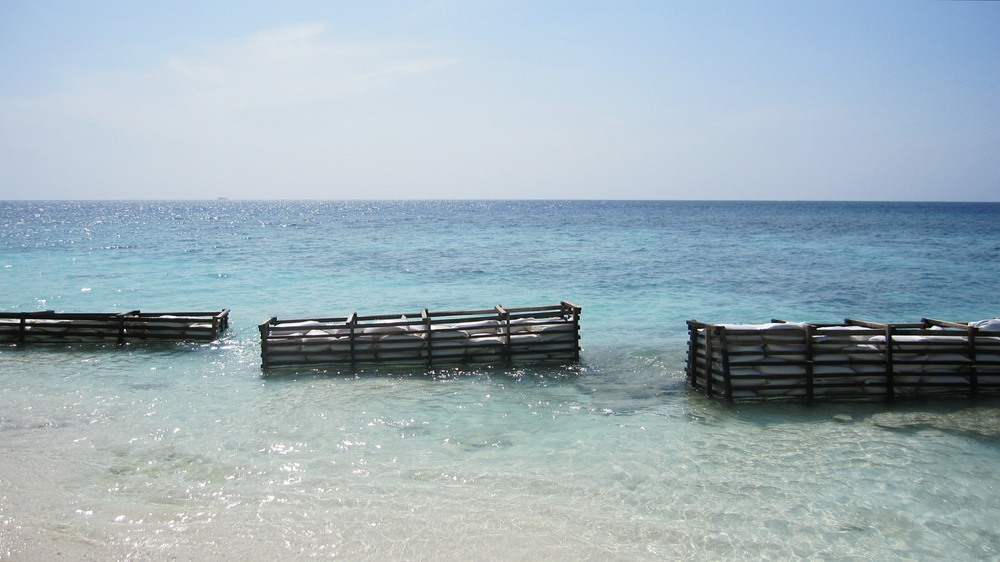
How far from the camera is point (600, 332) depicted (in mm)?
20969

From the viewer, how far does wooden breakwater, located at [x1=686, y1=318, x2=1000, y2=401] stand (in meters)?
12.9

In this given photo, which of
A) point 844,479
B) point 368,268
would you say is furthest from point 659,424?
point 368,268

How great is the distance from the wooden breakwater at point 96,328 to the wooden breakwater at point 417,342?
4424mm

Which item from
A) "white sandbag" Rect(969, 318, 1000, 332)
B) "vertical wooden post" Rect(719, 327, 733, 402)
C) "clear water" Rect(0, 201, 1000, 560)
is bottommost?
"clear water" Rect(0, 201, 1000, 560)

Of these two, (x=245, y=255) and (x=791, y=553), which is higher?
(x=245, y=255)

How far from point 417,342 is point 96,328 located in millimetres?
10044

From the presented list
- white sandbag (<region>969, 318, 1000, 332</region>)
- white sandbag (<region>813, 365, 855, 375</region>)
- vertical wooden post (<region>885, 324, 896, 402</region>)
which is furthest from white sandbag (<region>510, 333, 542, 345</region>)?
white sandbag (<region>969, 318, 1000, 332</region>)

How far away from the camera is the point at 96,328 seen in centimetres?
1791

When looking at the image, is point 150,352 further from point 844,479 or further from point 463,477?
point 844,479

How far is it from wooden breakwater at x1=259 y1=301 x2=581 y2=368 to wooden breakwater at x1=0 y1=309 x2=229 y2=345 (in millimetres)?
4424

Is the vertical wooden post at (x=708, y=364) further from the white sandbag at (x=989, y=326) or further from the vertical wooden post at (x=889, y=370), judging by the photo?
the white sandbag at (x=989, y=326)

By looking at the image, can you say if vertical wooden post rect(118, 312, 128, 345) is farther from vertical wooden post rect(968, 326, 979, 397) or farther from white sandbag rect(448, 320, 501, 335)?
vertical wooden post rect(968, 326, 979, 397)

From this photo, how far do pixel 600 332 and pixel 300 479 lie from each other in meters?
13.4

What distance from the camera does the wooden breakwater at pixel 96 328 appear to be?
17719 millimetres
